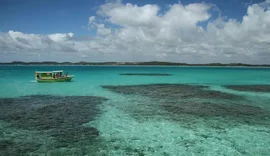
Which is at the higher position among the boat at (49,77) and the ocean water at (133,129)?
the boat at (49,77)

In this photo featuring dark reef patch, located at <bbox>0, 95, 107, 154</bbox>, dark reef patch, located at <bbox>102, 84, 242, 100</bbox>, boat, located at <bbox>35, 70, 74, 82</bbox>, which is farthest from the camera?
boat, located at <bbox>35, 70, 74, 82</bbox>

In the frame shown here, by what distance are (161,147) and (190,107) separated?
9767mm

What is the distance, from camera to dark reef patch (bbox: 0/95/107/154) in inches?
462

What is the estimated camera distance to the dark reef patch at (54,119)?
11.7 metres

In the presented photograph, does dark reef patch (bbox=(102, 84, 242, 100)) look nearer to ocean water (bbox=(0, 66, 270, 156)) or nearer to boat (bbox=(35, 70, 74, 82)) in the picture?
ocean water (bbox=(0, 66, 270, 156))

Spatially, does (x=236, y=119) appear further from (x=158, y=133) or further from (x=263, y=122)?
(x=158, y=133)

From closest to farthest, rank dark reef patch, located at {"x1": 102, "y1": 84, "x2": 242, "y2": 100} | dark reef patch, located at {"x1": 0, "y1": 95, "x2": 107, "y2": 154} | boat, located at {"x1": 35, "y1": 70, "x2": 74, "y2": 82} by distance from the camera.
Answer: dark reef patch, located at {"x1": 0, "y1": 95, "x2": 107, "y2": 154}
dark reef patch, located at {"x1": 102, "y1": 84, "x2": 242, "y2": 100}
boat, located at {"x1": 35, "y1": 70, "x2": 74, "y2": 82}

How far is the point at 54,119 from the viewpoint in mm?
15398

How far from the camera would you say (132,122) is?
15.1 meters

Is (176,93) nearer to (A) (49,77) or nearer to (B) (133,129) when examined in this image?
(B) (133,129)

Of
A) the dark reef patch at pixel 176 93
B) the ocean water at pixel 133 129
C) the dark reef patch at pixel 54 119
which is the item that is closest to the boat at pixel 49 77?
the dark reef patch at pixel 176 93

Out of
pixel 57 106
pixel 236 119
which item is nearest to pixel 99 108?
pixel 57 106

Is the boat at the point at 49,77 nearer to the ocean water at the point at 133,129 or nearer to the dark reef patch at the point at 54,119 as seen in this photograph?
the dark reef patch at the point at 54,119

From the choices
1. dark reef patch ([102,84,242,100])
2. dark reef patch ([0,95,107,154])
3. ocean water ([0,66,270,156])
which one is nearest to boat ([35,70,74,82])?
dark reef patch ([102,84,242,100])
